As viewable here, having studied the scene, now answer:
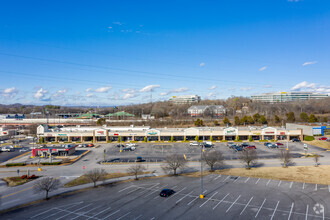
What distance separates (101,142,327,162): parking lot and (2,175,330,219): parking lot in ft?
49.5

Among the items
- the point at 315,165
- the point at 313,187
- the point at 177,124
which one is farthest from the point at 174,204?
the point at 177,124

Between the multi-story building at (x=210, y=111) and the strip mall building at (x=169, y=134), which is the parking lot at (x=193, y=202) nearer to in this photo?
the strip mall building at (x=169, y=134)

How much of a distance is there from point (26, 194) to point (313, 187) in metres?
34.7

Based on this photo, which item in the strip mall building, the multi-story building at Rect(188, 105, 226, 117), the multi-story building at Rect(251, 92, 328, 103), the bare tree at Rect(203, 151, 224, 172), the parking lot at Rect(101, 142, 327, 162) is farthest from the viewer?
the multi-story building at Rect(251, 92, 328, 103)

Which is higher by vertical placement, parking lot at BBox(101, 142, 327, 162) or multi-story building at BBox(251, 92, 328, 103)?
multi-story building at BBox(251, 92, 328, 103)

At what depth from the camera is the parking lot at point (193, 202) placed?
19594 mm

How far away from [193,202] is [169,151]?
27.3m

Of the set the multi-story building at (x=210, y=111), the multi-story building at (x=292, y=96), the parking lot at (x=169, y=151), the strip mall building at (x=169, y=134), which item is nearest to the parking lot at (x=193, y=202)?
the parking lot at (x=169, y=151)

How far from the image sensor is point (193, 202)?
73.0 feet

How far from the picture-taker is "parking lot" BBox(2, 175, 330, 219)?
19594 mm

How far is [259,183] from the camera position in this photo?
92.0 feet

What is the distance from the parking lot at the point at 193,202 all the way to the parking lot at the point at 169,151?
49.5 feet

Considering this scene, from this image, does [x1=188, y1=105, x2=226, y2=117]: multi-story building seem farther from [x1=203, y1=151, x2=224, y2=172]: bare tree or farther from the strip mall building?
[x1=203, y1=151, x2=224, y2=172]: bare tree

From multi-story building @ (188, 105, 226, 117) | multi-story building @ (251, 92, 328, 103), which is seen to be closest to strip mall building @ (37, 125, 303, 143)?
multi-story building @ (188, 105, 226, 117)
